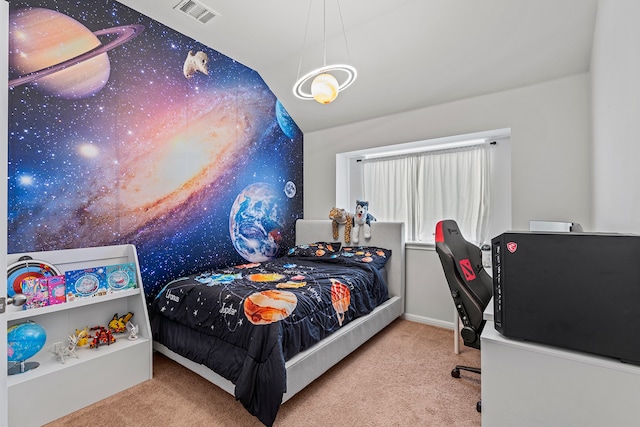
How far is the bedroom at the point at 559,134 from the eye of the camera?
1.44 meters

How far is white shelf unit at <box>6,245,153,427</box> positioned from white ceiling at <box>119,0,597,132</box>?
87.4 inches

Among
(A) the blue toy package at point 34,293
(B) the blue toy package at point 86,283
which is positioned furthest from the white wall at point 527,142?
(A) the blue toy package at point 34,293

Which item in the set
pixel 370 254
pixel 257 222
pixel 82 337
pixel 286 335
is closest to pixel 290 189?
pixel 257 222

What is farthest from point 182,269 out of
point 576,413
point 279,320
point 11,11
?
point 576,413

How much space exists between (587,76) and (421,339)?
274cm

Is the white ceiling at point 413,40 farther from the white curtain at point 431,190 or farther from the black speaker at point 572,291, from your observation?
the black speaker at point 572,291

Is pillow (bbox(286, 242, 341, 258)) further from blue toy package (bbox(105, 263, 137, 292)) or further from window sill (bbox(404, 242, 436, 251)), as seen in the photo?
blue toy package (bbox(105, 263, 137, 292))

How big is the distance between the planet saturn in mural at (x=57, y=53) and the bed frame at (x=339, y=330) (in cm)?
220

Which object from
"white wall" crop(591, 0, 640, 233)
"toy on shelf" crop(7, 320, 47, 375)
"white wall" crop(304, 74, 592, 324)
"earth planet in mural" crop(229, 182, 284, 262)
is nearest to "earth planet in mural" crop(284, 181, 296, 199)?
"earth planet in mural" crop(229, 182, 284, 262)

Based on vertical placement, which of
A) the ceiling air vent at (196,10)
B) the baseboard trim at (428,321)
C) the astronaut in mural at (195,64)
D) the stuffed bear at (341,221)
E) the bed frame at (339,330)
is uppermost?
the ceiling air vent at (196,10)

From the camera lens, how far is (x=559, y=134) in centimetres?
261

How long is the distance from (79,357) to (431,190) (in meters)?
3.62

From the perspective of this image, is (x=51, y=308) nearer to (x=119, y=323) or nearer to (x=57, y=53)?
(x=119, y=323)

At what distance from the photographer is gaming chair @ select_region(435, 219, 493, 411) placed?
1897mm
